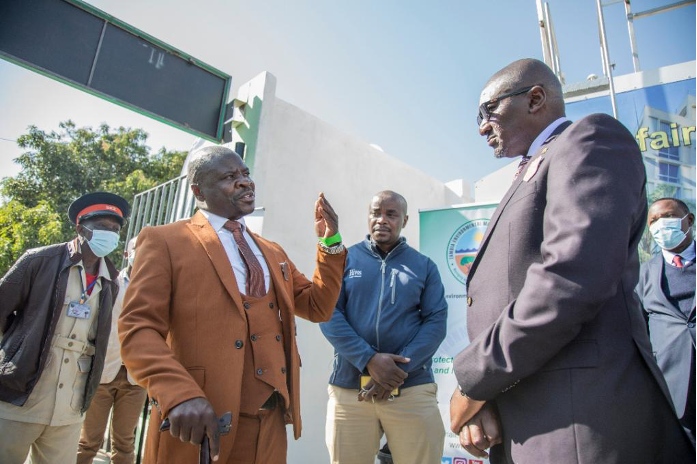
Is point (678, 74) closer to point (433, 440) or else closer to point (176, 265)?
point (433, 440)

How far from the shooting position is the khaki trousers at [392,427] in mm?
3115

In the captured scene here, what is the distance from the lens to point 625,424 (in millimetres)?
1227

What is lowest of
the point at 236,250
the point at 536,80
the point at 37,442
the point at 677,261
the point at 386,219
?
the point at 37,442

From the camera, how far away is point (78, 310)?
130 inches

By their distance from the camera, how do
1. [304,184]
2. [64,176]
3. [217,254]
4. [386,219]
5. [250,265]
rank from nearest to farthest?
[217,254] → [250,265] → [386,219] → [304,184] → [64,176]

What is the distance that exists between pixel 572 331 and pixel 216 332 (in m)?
1.28

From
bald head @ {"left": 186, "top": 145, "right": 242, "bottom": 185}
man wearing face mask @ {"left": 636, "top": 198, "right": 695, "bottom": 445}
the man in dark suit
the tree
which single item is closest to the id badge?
bald head @ {"left": 186, "top": 145, "right": 242, "bottom": 185}

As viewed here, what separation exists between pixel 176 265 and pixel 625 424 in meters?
1.67

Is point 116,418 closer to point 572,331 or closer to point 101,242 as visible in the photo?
point 101,242

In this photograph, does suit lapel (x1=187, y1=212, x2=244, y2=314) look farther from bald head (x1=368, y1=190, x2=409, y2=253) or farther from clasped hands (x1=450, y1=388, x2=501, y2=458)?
bald head (x1=368, y1=190, x2=409, y2=253)

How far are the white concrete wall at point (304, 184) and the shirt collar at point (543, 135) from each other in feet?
10.6

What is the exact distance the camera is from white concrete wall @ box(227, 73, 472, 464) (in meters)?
4.69

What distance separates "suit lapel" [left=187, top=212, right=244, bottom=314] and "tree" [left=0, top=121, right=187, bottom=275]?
16.8 meters

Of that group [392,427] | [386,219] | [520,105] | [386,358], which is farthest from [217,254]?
[386,219]
